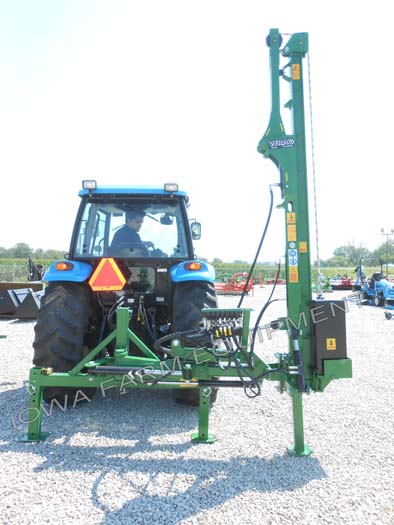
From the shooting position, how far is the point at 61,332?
3346mm

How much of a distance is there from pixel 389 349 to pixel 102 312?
4.81 meters

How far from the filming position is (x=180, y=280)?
3.49m

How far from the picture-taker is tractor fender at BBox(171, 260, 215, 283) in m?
3.53

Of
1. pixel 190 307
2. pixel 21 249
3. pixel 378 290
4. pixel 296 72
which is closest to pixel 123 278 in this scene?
pixel 190 307

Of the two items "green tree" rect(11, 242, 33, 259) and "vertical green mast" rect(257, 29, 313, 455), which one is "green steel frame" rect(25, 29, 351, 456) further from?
"green tree" rect(11, 242, 33, 259)

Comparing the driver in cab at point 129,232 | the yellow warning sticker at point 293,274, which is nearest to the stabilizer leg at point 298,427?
the yellow warning sticker at point 293,274

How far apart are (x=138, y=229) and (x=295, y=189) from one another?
1.85 metres

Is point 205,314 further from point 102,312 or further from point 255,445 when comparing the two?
point 102,312

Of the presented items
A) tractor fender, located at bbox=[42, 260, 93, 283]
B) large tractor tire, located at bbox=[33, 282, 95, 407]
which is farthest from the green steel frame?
tractor fender, located at bbox=[42, 260, 93, 283]

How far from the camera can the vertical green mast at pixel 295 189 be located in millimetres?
2926

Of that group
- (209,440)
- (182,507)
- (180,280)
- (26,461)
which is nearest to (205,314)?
(180,280)

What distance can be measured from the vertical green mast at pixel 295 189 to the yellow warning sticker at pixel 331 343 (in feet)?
0.44

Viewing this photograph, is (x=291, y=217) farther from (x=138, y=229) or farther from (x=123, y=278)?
(x=138, y=229)

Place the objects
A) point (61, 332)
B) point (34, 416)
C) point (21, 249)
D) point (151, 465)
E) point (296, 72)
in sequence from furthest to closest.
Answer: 1. point (21, 249)
2. point (61, 332)
3. point (296, 72)
4. point (34, 416)
5. point (151, 465)
